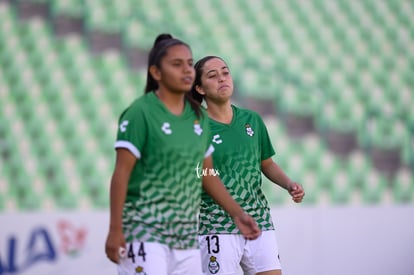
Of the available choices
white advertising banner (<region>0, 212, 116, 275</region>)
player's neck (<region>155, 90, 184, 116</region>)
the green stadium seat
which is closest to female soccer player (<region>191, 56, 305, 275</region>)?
player's neck (<region>155, 90, 184, 116</region>)

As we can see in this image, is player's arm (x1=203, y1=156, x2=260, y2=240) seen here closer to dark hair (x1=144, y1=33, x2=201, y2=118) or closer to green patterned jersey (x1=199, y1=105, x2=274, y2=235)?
dark hair (x1=144, y1=33, x2=201, y2=118)

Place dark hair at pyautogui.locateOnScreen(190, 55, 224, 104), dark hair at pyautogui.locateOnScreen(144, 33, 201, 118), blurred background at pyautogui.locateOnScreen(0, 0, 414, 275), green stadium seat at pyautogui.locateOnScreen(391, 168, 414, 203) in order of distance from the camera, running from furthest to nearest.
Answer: green stadium seat at pyautogui.locateOnScreen(391, 168, 414, 203)
blurred background at pyautogui.locateOnScreen(0, 0, 414, 275)
dark hair at pyautogui.locateOnScreen(190, 55, 224, 104)
dark hair at pyautogui.locateOnScreen(144, 33, 201, 118)

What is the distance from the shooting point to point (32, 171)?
23.4 ft

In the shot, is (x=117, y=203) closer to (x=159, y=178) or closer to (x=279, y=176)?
(x=159, y=178)

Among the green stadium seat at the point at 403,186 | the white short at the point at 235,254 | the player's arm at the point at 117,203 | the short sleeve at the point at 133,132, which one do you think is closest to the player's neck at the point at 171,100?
the short sleeve at the point at 133,132

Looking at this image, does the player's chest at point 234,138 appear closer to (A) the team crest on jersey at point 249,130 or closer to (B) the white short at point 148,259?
(A) the team crest on jersey at point 249,130

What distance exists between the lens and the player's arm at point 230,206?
11.2 feet

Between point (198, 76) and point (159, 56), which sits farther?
point (198, 76)

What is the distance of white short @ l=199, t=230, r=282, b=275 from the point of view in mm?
3922

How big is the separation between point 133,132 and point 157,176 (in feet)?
0.66

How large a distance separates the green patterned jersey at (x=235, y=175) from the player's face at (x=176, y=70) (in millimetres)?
802

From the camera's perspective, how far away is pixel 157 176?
311 centimetres

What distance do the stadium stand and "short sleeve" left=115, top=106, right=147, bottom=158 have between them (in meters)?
3.95


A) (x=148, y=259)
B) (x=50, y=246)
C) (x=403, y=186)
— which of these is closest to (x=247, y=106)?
(x=403, y=186)
